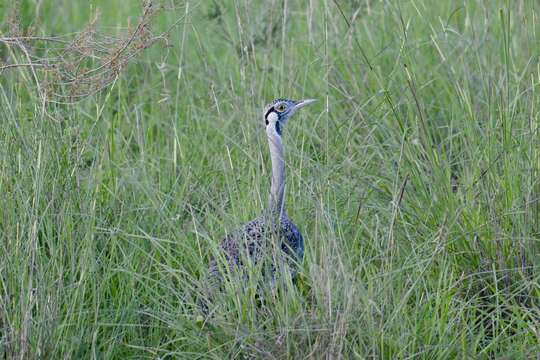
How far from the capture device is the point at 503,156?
4.18m

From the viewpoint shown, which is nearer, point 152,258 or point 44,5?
point 152,258

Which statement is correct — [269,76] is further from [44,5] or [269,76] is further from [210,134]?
[44,5]

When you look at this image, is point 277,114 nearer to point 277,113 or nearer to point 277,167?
point 277,113

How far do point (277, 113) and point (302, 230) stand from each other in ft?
1.68

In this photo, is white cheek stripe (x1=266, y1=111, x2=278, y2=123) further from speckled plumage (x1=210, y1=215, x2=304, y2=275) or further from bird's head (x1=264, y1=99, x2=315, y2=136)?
speckled plumage (x1=210, y1=215, x2=304, y2=275)

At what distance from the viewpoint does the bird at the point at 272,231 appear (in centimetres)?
372

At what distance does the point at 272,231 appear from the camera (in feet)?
11.8

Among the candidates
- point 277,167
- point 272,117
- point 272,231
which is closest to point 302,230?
point 277,167

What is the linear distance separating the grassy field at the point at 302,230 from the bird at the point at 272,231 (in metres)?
0.07

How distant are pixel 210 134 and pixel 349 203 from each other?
129 cm

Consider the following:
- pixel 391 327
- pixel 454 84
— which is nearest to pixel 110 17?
pixel 454 84

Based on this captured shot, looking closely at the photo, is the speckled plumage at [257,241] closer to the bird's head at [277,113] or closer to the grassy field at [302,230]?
the grassy field at [302,230]

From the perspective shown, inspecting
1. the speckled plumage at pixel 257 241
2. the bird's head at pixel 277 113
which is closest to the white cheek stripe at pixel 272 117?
the bird's head at pixel 277 113

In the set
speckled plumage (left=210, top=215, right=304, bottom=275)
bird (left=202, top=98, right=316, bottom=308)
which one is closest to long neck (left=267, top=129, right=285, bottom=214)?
bird (left=202, top=98, right=316, bottom=308)
